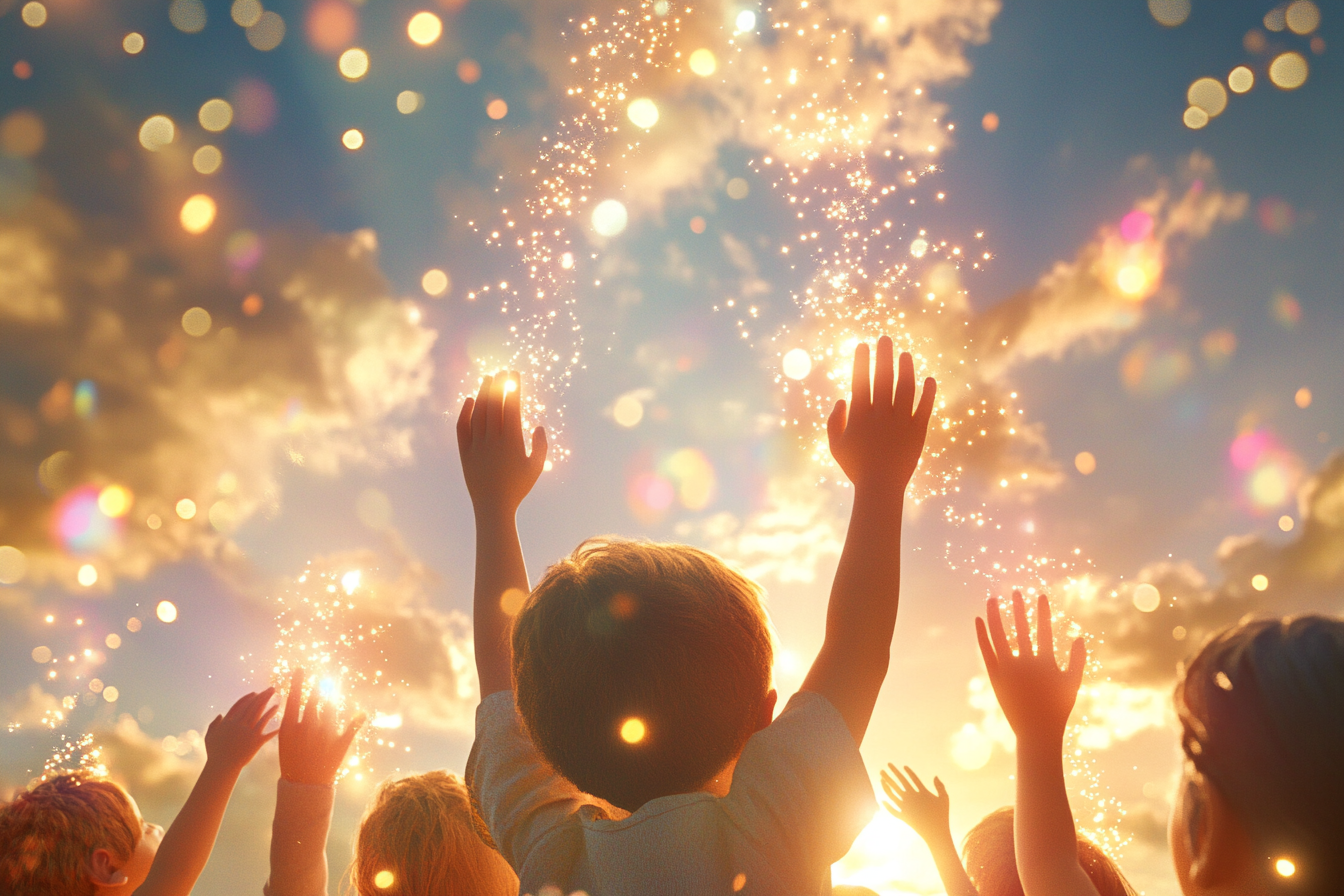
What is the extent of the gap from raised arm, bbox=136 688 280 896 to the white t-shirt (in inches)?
113

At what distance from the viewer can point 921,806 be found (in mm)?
5594

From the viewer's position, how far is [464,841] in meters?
3.63

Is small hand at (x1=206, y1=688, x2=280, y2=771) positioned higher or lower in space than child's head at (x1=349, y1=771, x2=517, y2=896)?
higher

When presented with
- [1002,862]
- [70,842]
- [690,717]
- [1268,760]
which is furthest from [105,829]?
[1268,760]

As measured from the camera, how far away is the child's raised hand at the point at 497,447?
3.08m

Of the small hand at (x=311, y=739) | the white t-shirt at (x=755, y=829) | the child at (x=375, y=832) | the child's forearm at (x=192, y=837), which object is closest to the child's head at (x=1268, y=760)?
the white t-shirt at (x=755, y=829)

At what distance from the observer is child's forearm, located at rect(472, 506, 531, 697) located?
255cm

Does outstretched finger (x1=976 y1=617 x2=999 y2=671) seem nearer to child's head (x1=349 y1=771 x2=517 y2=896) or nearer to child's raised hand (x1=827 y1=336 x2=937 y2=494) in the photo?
child's raised hand (x1=827 y1=336 x2=937 y2=494)

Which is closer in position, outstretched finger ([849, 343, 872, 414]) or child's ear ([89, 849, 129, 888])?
outstretched finger ([849, 343, 872, 414])

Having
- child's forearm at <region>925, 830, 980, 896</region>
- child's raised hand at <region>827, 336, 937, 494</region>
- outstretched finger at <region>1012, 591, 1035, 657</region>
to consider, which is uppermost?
child's raised hand at <region>827, 336, 937, 494</region>

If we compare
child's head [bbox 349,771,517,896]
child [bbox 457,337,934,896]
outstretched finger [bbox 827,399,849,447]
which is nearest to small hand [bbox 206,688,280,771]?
child's head [bbox 349,771,517,896]

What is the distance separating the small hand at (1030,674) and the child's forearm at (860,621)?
4.27 feet

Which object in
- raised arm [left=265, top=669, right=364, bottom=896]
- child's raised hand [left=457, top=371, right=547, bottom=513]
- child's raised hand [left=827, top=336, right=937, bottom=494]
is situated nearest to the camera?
child's raised hand [left=827, top=336, right=937, bottom=494]

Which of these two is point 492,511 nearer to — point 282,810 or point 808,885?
point 808,885
